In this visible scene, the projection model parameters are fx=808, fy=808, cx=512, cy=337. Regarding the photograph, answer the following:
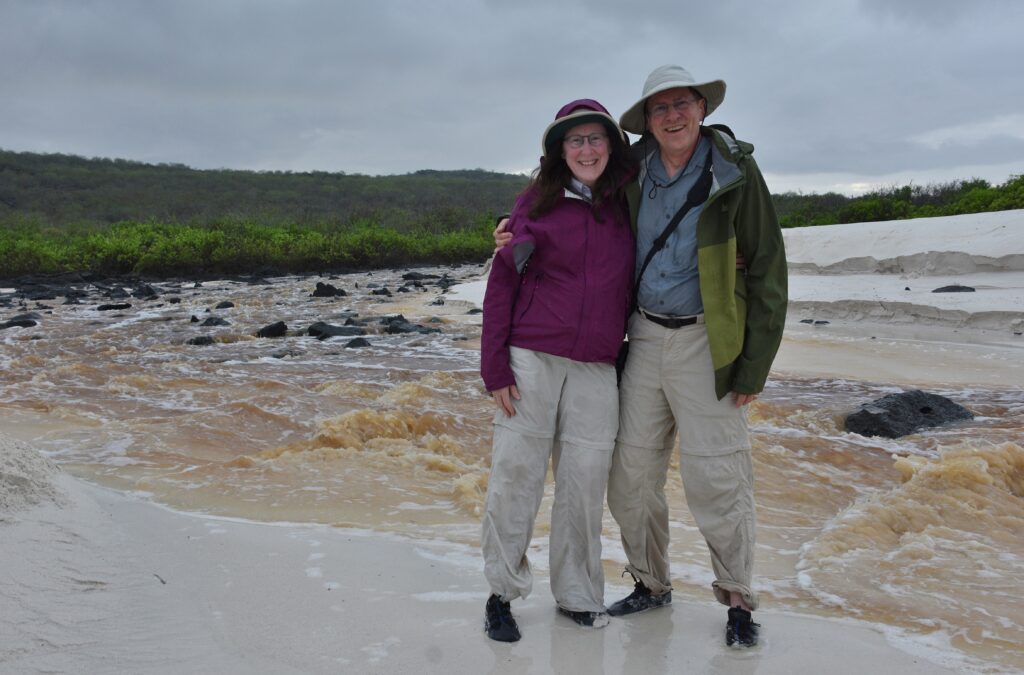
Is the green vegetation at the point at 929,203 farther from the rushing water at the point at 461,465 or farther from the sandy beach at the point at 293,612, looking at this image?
the sandy beach at the point at 293,612

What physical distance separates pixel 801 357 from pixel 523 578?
897 cm

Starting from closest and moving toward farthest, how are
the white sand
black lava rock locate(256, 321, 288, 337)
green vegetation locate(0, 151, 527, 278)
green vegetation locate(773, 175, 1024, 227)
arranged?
the white sand < black lava rock locate(256, 321, 288, 337) < green vegetation locate(773, 175, 1024, 227) < green vegetation locate(0, 151, 527, 278)

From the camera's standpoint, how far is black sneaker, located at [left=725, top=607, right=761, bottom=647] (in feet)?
9.36

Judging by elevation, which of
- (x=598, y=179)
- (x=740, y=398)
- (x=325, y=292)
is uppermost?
(x=598, y=179)

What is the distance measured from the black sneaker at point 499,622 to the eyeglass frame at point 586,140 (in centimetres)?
167

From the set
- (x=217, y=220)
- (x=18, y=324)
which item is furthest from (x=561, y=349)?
(x=217, y=220)

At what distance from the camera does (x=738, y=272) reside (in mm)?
2887

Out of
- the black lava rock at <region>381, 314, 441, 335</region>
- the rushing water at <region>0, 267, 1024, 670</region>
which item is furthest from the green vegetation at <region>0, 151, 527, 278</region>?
the rushing water at <region>0, 267, 1024, 670</region>

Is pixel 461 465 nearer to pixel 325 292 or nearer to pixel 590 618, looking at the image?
pixel 590 618

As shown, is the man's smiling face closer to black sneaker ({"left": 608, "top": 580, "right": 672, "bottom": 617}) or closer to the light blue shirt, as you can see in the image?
the light blue shirt

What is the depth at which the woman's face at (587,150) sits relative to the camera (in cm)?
293

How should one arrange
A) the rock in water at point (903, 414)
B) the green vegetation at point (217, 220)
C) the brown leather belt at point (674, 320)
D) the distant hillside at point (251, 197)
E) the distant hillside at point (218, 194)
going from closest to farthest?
the brown leather belt at point (674, 320) → the rock in water at point (903, 414) → the green vegetation at point (217, 220) → the distant hillside at point (251, 197) → the distant hillside at point (218, 194)

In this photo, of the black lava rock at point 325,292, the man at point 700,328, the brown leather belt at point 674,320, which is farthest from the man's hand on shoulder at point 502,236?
the black lava rock at point 325,292

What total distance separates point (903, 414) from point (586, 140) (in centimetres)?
562
